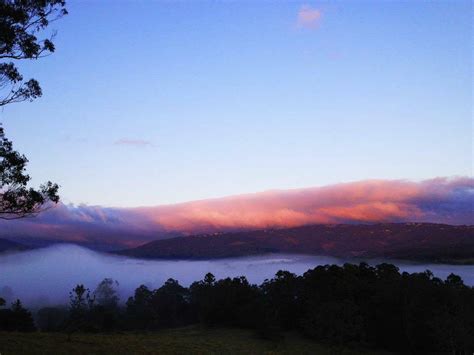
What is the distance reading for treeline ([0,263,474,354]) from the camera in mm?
64812

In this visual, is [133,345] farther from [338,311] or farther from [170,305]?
[170,305]

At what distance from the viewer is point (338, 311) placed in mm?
66250

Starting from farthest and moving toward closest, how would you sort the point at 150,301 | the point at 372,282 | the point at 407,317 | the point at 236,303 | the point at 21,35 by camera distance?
the point at 150,301
the point at 236,303
the point at 372,282
the point at 407,317
the point at 21,35

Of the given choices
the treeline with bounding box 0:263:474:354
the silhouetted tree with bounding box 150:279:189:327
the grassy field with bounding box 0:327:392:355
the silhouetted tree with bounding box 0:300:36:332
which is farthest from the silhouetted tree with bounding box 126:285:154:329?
the grassy field with bounding box 0:327:392:355

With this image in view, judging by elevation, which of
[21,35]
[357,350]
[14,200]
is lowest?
[357,350]

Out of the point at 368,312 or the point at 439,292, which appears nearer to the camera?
the point at 439,292

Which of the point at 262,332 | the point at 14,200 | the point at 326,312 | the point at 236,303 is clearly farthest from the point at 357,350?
the point at 14,200

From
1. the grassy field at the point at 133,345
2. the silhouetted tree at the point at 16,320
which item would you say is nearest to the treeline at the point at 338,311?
the silhouetted tree at the point at 16,320

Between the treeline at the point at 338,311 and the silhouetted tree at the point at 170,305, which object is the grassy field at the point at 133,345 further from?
the silhouetted tree at the point at 170,305

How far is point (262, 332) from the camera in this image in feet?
250

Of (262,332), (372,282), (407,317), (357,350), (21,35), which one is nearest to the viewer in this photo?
(21,35)

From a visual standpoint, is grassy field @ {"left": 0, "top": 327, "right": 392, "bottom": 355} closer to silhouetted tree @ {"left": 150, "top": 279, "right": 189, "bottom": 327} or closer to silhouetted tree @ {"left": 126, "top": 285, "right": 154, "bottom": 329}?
silhouetted tree @ {"left": 126, "top": 285, "right": 154, "bottom": 329}

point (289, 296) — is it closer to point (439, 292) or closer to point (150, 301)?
point (439, 292)

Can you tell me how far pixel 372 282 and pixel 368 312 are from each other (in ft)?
29.1
